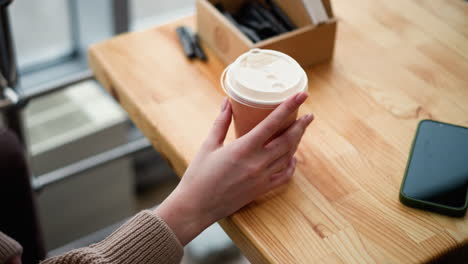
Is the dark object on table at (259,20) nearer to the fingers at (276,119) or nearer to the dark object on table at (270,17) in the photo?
the dark object on table at (270,17)

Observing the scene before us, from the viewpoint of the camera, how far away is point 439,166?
2.60 ft

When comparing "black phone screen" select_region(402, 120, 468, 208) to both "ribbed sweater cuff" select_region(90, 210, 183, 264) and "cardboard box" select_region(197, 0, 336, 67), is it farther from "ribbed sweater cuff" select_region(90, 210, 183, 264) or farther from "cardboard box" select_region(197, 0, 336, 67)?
"ribbed sweater cuff" select_region(90, 210, 183, 264)

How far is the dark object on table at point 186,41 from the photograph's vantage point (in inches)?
39.6

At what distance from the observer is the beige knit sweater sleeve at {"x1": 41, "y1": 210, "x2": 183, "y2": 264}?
2.35ft

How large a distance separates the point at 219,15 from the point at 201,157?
1.04 feet

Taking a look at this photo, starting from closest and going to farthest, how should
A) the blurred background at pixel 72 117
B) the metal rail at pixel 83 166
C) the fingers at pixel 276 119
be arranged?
the fingers at pixel 276 119, the metal rail at pixel 83 166, the blurred background at pixel 72 117

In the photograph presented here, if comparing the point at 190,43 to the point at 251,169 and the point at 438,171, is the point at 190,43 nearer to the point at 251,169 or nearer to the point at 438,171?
the point at 251,169

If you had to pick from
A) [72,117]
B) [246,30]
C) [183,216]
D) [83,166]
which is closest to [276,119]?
[183,216]

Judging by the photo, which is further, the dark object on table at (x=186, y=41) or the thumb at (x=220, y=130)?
the dark object on table at (x=186, y=41)

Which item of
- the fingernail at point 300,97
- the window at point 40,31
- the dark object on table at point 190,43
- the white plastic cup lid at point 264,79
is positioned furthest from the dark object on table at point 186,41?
the window at point 40,31

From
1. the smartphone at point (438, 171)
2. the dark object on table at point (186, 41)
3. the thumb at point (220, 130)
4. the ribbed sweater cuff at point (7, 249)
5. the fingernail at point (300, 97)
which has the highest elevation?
the fingernail at point (300, 97)

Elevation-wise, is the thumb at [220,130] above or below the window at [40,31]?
above

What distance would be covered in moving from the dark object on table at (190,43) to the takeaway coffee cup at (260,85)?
0.26 metres

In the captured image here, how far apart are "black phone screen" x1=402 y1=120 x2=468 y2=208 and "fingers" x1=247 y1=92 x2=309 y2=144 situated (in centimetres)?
20
